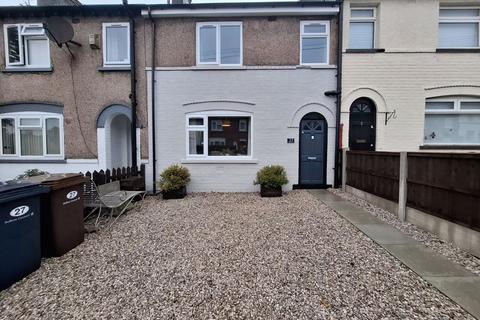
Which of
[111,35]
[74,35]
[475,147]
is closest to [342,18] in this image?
[475,147]

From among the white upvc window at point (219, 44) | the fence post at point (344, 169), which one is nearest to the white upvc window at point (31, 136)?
the white upvc window at point (219, 44)

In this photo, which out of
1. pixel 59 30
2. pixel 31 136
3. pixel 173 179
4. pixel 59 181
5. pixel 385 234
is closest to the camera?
pixel 59 181

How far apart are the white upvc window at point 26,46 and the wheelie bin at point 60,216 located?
7188mm

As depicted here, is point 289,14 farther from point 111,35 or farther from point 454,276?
point 454,276

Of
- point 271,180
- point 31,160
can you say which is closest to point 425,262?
point 271,180

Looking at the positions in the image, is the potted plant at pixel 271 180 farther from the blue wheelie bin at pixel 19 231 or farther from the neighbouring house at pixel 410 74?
the blue wheelie bin at pixel 19 231

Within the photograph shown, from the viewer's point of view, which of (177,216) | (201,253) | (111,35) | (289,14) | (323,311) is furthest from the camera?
(111,35)

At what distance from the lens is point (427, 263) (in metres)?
3.44

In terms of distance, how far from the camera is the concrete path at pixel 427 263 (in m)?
2.70

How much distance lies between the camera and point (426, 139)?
881cm

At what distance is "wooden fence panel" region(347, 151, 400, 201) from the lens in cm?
575

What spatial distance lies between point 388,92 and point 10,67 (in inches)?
516

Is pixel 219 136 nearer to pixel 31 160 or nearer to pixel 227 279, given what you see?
pixel 227 279

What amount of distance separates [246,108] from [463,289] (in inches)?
273
